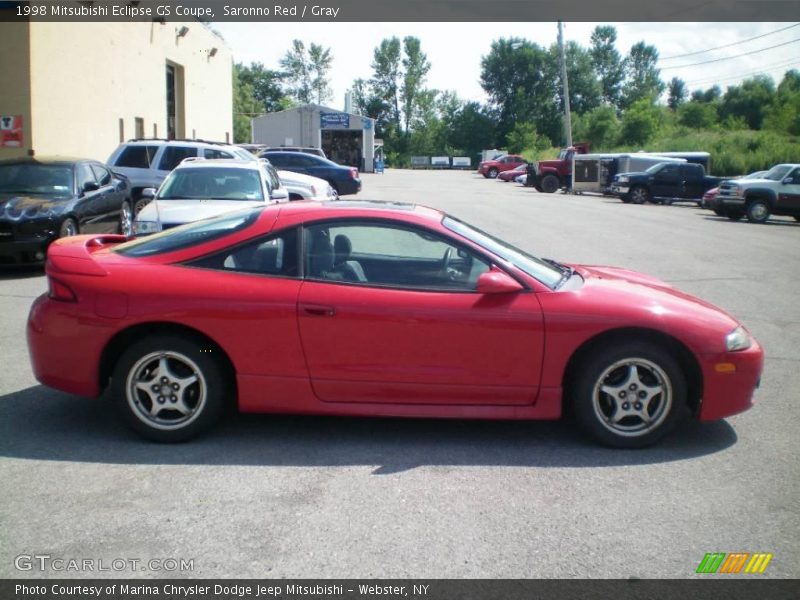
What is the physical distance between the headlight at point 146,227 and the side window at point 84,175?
2868 mm

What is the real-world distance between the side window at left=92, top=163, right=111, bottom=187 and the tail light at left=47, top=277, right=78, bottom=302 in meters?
9.01

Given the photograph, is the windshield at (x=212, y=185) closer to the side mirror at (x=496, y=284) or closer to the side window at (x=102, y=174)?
the side window at (x=102, y=174)

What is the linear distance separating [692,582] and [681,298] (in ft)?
7.77

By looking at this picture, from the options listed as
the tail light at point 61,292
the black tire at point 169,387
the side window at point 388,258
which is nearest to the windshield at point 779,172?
the side window at point 388,258

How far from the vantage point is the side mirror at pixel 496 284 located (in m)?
4.89

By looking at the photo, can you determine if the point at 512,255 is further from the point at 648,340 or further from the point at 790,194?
the point at 790,194

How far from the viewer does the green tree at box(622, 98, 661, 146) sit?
6988 centimetres

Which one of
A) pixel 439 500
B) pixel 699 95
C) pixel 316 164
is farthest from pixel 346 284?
pixel 699 95

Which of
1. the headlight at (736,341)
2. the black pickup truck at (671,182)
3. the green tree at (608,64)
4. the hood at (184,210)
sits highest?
the green tree at (608,64)

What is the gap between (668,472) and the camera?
4.72m

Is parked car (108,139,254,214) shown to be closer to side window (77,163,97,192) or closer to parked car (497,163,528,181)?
side window (77,163,97,192)

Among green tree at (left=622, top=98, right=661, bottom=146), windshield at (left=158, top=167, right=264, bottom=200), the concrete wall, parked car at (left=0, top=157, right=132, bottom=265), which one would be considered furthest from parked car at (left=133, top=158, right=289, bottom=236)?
green tree at (left=622, top=98, right=661, bottom=146)

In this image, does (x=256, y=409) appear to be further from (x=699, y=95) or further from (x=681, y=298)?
(x=699, y=95)

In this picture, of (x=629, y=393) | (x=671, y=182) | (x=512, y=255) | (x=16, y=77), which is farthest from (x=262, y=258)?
(x=671, y=182)
